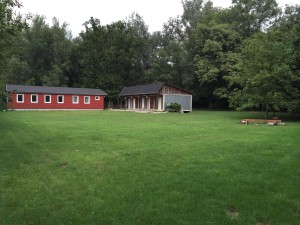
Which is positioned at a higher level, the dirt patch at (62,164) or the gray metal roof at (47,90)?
the gray metal roof at (47,90)

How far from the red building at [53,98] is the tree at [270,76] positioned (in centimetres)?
2576

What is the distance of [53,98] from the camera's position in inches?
1686

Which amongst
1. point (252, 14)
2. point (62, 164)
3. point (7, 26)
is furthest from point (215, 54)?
point (62, 164)

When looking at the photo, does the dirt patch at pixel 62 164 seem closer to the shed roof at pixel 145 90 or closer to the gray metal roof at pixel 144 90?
the shed roof at pixel 145 90

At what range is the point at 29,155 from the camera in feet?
28.1

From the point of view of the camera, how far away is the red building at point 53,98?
4019cm

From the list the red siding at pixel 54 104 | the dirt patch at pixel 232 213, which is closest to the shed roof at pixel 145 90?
the red siding at pixel 54 104

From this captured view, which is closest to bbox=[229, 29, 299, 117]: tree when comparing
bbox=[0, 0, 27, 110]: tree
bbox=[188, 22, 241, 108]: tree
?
bbox=[188, 22, 241, 108]: tree

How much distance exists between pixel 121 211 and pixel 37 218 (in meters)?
1.19

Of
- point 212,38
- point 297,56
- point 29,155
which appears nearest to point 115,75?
point 212,38

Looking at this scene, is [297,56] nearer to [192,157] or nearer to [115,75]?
[192,157]

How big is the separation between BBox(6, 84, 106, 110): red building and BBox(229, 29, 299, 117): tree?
25.8m

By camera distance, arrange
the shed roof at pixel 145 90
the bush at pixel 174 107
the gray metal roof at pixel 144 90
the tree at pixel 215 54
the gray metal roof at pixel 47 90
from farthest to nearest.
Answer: the tree at pixel 215 54 → the gray metal roof at pixel 144 90 → the shed roof at pixel 145 90 → the bush at pixel 174 107 → the gray metal roof at pixel 47 90

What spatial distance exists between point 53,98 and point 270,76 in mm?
29814
